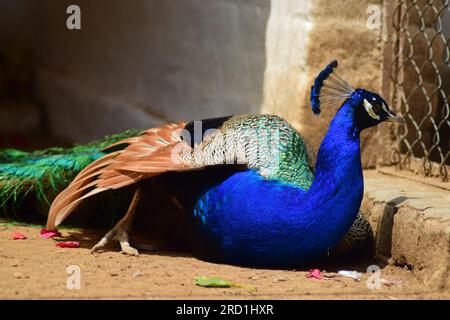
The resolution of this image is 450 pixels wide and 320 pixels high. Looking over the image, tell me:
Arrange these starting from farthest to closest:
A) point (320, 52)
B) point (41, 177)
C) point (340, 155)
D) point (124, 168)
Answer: point (320, 52) → point (41, 177) → point (124, 168) → point (340, 155)

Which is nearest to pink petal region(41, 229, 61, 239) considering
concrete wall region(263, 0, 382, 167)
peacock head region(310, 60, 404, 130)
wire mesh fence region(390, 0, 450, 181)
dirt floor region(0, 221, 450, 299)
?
dirt floor region(0, 221, 450, 299)

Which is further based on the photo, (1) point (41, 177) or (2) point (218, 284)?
(1) point (41, 177)

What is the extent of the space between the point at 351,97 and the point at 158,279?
3.53 feet

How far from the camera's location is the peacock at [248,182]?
134 inches

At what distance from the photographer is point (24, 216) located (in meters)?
4.37

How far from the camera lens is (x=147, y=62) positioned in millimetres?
Answer: 6406

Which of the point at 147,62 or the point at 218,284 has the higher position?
the point at 147,62

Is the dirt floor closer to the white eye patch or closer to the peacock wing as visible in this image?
the peacock wing

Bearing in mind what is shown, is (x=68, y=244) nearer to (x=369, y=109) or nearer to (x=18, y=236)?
(x=18, y=236)

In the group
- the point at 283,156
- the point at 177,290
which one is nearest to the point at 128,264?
the point at 177,290

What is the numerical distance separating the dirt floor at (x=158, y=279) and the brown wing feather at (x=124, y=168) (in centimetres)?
21

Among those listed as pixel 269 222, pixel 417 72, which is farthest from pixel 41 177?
pixel 417 72

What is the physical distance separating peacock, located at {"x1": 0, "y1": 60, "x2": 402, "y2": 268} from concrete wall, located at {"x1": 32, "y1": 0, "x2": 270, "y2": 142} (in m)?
1.13

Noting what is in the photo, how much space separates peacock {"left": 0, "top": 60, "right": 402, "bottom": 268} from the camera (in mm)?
3393
